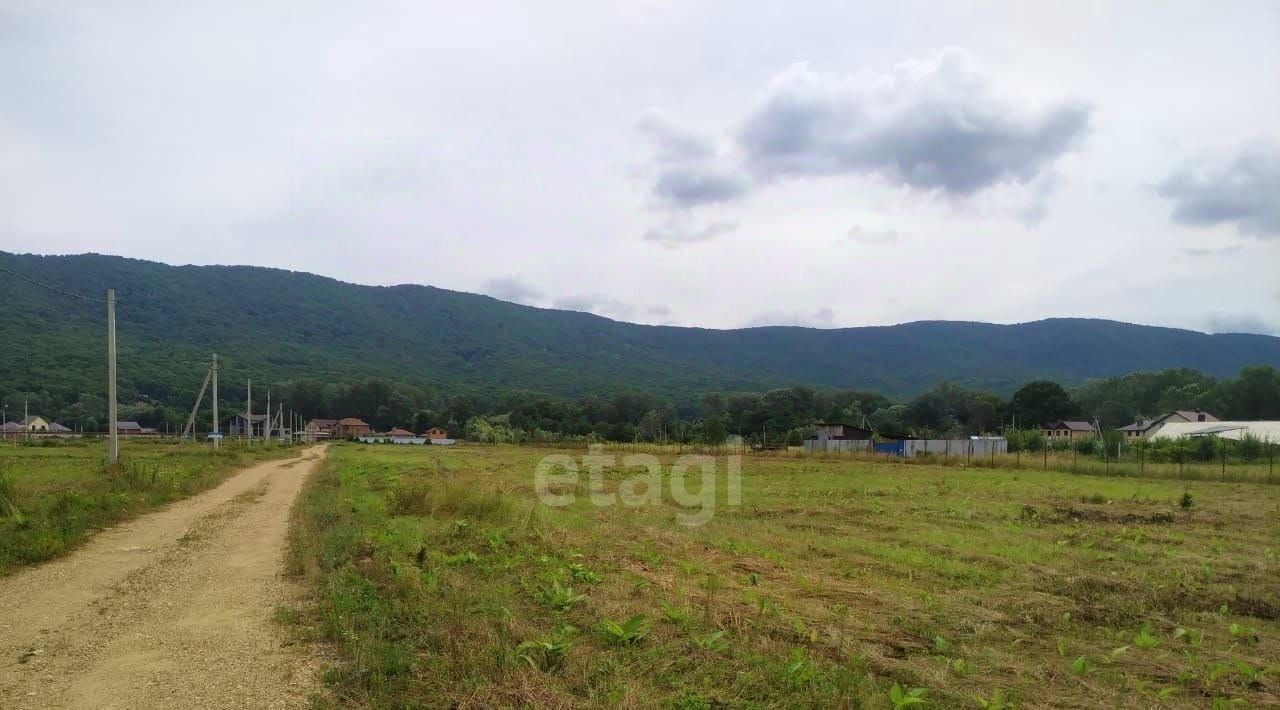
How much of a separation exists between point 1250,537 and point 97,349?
3754 inches

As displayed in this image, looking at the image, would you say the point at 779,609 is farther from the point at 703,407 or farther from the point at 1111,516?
the point at 703,407

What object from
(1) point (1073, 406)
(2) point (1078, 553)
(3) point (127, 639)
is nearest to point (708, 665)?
(3) point (127, 639)

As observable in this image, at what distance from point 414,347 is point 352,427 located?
133ft

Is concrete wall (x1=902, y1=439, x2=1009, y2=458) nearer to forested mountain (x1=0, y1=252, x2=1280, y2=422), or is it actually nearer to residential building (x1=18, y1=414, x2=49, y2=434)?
forested mountain (x1=0, y1=252, x2=1280, y2=422)

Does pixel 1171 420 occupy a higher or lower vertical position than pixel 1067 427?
higher

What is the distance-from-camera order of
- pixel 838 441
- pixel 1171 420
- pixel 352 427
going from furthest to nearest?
pixel 352 427 < pixel 1171 420 < pixel 838 441

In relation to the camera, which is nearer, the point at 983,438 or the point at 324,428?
the point at 983,438

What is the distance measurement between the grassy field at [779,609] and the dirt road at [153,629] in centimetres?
54

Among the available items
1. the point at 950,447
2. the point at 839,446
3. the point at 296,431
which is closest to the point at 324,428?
the point at 296,431

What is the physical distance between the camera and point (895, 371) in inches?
7249

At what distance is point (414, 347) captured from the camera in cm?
16675

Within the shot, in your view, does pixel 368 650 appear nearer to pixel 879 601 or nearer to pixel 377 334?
pixel 879 601

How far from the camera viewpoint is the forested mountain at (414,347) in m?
79.8

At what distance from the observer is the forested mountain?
262 feet
